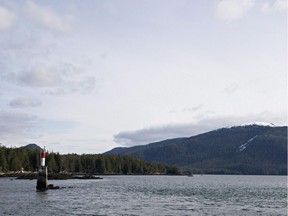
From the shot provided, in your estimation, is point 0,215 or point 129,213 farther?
point 129,213

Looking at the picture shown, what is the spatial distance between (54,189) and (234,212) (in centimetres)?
5423

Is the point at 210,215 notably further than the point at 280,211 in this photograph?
No

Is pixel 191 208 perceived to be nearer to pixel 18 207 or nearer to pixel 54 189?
pixel 18 207

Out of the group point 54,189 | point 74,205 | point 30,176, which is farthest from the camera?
point 30,176

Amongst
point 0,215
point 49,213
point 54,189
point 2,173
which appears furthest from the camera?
point 2,173

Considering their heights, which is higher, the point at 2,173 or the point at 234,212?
the point at 2,173

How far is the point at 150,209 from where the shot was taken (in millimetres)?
68250

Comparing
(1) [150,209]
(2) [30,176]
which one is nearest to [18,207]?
(1) [150,209]

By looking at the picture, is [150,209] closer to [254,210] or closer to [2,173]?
[254,210]

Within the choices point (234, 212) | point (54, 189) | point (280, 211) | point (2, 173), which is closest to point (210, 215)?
point (234, 212)

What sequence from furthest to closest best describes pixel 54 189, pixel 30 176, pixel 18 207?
1. pixel 30 176
2. pixel 54 189
3. pixel 18 207

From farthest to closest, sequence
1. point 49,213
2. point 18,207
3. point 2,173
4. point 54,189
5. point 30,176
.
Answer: point 2,173
point 30,176
point 54,189
point 18,207
point 49,213

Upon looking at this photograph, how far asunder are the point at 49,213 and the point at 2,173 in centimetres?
14651

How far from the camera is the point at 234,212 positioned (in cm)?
6850
